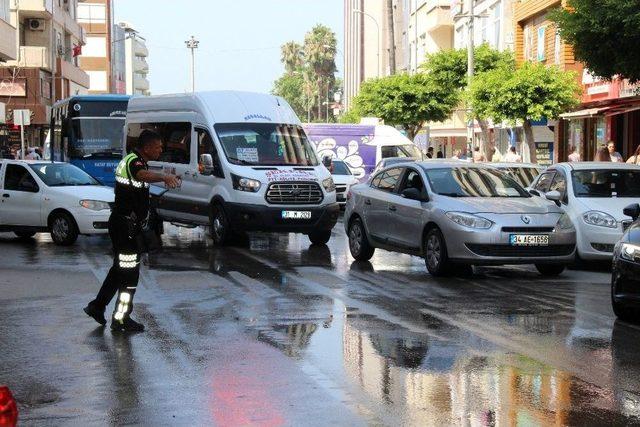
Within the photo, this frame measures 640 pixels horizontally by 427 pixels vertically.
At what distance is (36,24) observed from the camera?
68250 mm

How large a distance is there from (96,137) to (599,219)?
1827 centimetres

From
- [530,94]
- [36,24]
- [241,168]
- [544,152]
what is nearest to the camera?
[241,168]

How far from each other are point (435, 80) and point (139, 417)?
47.9 m

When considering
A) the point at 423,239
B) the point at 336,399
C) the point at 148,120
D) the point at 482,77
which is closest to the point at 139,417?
the point at 336,399

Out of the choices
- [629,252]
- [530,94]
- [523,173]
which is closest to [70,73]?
[530,94]

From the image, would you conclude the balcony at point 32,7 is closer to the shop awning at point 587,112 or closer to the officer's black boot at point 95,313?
the shop awning at point 587,112

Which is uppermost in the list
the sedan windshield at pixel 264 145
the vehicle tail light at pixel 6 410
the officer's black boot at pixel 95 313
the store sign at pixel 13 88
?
the store sign at pixel 13 88

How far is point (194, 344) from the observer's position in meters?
9.90

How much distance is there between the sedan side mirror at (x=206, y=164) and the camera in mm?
20906

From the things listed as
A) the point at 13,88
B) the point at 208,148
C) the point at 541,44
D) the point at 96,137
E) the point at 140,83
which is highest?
the point at 140,83

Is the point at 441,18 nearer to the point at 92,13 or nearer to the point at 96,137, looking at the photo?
the point at 96,137

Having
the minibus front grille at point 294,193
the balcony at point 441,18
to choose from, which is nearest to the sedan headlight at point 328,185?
the minibus front grille at point 294,193

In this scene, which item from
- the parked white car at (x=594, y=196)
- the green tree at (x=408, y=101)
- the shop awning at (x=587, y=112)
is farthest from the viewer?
the green tree at (x=408, y=101)

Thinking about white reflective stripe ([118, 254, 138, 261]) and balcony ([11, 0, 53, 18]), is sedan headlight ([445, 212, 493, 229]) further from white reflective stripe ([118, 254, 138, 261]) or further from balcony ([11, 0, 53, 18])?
balcony ([11, 0, 53, 18])
